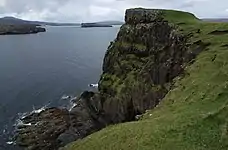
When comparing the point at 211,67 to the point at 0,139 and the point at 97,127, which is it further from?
the point at 0,139

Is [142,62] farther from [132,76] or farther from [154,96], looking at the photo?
[154,96]

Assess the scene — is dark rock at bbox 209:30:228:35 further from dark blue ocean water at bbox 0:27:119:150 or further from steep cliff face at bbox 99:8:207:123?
dark blue ocean water at bbox 0:27:119:150


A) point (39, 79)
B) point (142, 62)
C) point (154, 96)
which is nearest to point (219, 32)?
point (154, 96)

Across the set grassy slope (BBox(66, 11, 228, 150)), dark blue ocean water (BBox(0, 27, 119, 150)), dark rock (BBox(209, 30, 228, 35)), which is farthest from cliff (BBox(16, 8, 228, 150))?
dark blue ocean water (BBox(0, 27, 119, 150))

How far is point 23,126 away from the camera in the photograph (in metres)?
66.6

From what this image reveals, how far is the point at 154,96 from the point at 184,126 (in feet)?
108

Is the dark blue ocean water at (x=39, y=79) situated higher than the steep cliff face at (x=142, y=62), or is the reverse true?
the steep cliff face at (x=142, y=62)

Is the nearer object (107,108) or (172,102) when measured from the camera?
(172,102)

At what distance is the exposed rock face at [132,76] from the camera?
190 ft

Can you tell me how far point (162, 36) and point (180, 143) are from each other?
4967cm

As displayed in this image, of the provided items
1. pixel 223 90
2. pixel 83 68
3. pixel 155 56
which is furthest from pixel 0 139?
pixel 83 68

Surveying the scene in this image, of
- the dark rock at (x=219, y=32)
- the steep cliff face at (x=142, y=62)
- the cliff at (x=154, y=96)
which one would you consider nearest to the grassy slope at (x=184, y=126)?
the cliff at (x=154, y=96)

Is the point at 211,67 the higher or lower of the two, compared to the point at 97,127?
higher

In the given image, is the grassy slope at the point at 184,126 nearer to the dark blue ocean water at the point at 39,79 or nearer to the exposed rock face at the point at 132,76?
the exposed rock face at the point at 132,76
